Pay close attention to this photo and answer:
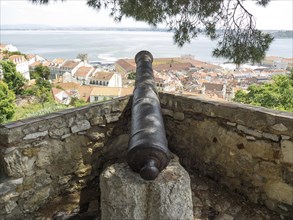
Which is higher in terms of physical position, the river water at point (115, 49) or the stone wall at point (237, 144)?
the stone wall at point (237, 144)

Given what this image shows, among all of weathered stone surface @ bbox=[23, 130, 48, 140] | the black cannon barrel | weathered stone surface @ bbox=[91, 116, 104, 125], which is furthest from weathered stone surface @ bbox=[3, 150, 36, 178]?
the black cannon barrel

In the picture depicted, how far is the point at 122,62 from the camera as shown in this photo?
54031mm

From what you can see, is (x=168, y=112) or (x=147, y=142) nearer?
(x=147, y=142)

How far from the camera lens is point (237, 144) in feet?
7.81

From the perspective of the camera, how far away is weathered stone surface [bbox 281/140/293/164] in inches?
80.7

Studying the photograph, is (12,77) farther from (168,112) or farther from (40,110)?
(168,112)

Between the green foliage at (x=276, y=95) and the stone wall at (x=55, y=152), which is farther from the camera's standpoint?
the green foliage at (x=276, y=95)

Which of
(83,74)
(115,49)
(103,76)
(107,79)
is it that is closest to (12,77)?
(107,79)

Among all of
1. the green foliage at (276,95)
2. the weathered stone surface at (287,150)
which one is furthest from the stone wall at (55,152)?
the green foliage at (276,95)

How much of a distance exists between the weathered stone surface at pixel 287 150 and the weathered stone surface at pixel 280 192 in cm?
20

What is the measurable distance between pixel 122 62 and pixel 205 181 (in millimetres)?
52544

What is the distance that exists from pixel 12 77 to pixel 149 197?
2648 cm

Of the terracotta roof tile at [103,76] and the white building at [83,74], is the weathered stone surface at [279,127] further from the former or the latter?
the white building at [83,74]

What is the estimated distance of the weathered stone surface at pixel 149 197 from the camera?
56.7 inches
